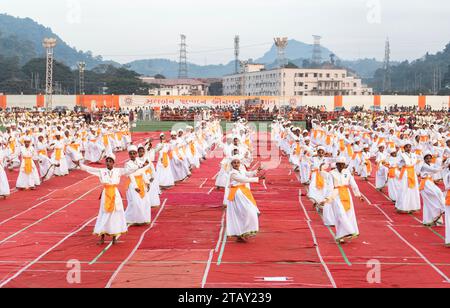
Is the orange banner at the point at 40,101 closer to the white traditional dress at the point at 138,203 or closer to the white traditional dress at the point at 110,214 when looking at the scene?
the white traditional dress at the point at 138,203

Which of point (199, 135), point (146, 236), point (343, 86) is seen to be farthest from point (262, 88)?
point (146, 236)

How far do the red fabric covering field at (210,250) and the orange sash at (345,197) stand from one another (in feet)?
2.20

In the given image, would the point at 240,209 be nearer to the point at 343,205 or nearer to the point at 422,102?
the point at 343,205

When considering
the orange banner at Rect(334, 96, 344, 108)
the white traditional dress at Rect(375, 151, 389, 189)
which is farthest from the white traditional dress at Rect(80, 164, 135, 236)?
the orange banner at Rect(334, 96, 344, 108)

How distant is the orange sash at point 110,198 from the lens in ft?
37.7

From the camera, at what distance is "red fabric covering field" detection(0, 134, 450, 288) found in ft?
30.8

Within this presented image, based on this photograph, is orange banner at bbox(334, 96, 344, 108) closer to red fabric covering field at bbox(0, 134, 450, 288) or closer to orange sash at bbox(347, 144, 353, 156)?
orange sash at bbox(347, 144, 353, 156)

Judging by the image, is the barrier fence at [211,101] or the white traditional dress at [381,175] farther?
the barrier fence at [211,101]

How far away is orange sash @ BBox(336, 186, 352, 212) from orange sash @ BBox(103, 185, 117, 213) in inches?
161

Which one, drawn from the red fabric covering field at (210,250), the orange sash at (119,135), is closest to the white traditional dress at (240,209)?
the red fabric covering field at (210,250)

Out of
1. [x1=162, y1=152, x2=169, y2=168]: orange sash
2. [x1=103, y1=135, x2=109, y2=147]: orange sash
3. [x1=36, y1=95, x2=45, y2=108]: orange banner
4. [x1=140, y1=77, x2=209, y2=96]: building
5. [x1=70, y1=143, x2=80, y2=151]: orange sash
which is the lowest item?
[x1=162, y1=152, x2=169, y2=168]: orange sash

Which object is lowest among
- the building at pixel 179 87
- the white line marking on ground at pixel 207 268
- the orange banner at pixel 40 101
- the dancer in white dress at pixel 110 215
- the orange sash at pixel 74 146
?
the white line marking on ground at pixel 207 268

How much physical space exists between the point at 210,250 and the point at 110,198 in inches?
78.7

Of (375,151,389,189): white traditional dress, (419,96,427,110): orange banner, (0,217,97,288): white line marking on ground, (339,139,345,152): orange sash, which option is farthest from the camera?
(419,96,427,110): orange banner
